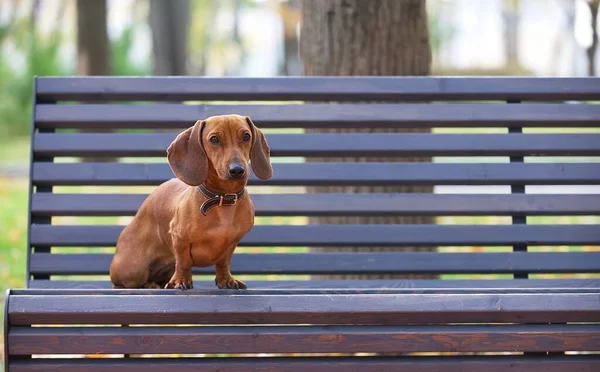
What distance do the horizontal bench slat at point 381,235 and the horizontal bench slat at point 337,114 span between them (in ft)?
1.61

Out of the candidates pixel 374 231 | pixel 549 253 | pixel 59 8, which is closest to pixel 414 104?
pixel 374 231

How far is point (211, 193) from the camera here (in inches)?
118

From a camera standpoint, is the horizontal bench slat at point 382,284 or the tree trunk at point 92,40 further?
the tree trunk at point 92,40

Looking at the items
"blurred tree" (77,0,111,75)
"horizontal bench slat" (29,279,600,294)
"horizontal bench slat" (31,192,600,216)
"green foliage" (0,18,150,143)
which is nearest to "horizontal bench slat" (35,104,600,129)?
"horizontal bench slat" (31,192,600,216)

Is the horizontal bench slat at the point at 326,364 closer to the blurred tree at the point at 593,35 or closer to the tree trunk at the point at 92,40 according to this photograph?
the tree trunk at the point at 92,40

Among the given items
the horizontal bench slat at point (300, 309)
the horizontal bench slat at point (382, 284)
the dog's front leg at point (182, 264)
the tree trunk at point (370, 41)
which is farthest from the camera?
the tree trunk at point (370, 41)

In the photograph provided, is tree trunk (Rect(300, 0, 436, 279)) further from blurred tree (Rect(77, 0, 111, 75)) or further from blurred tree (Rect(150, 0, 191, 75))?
blurred tree (Rect(150, 0, 191, 75))

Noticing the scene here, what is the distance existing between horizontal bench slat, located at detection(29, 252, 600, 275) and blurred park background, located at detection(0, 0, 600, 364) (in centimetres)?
91

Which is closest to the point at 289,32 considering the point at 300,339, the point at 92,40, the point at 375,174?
the point at 92,40

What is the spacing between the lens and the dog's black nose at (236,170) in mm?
2846

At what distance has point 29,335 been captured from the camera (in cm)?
285

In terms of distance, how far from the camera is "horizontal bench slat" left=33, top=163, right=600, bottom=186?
12.9 ft

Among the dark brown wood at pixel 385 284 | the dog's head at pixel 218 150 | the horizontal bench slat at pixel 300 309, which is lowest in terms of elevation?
the dark brown wood at pixel 385 284

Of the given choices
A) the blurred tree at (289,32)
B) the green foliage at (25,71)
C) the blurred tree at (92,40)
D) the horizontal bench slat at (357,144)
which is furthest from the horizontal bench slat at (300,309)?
the blurred tree at (289,32)
